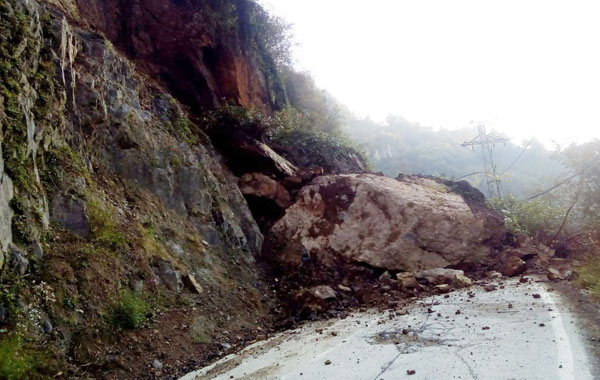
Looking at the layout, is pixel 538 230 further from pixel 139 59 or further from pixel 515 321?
pixel 139 59

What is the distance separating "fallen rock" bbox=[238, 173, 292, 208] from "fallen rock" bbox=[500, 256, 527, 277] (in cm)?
521

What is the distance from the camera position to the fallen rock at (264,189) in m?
10.7

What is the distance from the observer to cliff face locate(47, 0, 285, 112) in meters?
11.7

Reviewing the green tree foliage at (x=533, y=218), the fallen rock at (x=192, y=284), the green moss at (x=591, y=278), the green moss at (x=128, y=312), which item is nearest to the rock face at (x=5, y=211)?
the green moss at (x=128, y=312)

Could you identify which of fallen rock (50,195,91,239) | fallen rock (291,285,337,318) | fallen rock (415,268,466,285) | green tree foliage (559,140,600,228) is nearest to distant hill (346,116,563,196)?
green tree foliage (559,140,600,228)

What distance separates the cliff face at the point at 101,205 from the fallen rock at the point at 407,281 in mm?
2597

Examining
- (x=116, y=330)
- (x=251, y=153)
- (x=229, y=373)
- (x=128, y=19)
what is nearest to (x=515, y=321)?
(x=229, y=373)

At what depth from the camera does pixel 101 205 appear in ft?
21.0

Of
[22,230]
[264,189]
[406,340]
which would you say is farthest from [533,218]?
[22,230]

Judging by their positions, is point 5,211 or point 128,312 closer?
point 5,211

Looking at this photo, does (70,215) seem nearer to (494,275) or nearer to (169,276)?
(169,276)

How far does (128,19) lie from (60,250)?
29.4 ft

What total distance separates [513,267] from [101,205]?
785 cm

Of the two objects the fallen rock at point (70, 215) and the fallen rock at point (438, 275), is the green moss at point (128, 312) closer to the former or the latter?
the fallen rock at point (70, 215)
